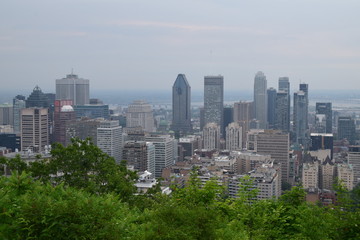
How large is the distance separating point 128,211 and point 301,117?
39.6 meters

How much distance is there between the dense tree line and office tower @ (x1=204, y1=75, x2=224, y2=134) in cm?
3827

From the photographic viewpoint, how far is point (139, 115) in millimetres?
46344

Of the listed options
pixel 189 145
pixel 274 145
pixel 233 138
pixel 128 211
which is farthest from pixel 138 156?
pixel 128 211

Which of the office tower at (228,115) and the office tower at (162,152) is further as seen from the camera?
the office tower at (228,115)

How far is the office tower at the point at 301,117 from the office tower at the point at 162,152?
10999 millimetres

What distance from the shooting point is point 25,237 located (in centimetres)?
298

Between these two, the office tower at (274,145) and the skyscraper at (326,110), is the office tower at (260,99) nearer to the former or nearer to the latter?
the skyscraper at (326,110)

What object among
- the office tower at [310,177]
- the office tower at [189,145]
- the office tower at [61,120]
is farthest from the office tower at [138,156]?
the office tower at [61,120]

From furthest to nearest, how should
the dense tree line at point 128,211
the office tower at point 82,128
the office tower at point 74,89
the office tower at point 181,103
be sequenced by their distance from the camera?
1. the office tower at point 74,89
2. the office tower at point 181,103
3. the office tower at point 82,128
4. the dense tree line at point 128,211

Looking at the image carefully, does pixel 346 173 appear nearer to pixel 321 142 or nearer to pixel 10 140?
pixel 321 142

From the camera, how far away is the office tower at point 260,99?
4634 cm

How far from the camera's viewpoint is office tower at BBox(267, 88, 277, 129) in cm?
4448

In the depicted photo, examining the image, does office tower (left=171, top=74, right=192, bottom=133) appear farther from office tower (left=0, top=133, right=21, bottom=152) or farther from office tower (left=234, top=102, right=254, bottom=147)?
office tower (left=0, top=133, right=21, bottom=152)

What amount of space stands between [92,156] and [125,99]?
4388cm
